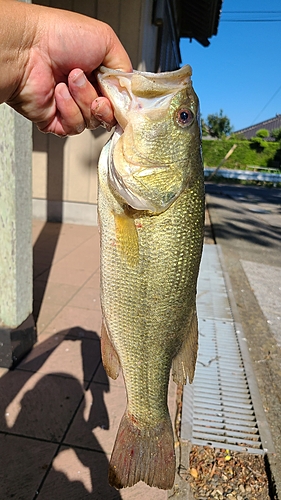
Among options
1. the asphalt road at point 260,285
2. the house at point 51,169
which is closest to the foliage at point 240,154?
the house at point 51,169

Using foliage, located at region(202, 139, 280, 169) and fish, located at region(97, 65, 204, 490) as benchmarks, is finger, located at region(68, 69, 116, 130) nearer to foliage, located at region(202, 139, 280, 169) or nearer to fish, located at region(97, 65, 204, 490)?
fish, located at region(97, 65, 204, 490)

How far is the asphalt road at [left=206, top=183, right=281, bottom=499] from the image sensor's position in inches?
135

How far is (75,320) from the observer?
427 centimetres

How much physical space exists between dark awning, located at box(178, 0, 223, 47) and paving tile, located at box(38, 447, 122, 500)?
35.9 ft

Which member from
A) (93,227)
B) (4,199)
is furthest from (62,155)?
(4,199)

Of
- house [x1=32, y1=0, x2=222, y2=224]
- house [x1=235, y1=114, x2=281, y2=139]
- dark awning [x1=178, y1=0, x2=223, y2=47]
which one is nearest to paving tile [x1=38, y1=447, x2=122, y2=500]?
house [x1=32, y1=0, x2=222, y2=224]

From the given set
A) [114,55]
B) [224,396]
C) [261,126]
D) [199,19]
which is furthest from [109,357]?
[261,126]

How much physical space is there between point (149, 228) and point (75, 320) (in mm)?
3042

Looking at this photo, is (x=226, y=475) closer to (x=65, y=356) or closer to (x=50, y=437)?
(x=50, y=437)

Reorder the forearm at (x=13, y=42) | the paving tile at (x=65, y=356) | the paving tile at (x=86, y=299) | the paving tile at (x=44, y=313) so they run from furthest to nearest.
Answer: the paving tile at (x=86, y=299) < the paving tile at (x=44, y=313) < the paving tile at (x=65, y=356) < the forearm at (x=13, y=42)

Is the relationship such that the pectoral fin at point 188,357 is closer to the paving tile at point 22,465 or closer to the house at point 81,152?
the paving tile at point 22,465

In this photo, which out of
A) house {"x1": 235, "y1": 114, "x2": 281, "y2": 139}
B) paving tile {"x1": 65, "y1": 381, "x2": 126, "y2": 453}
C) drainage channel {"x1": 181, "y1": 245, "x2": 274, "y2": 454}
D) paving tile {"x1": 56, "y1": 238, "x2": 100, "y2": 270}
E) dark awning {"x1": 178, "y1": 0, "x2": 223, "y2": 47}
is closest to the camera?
paving tile {"x1": 65, "y1": 381, "x2": 126, "y2": 453}

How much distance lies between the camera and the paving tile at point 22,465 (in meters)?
2.27

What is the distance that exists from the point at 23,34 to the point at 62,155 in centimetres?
683
